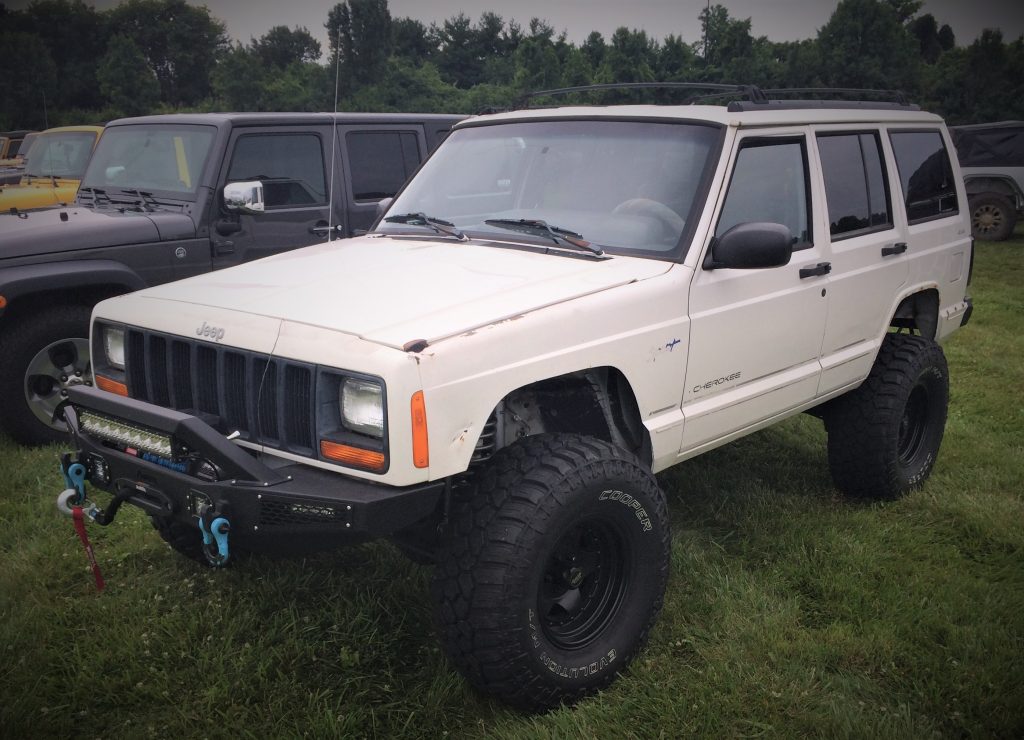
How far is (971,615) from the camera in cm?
365

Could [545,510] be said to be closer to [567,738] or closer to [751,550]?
[567,738]

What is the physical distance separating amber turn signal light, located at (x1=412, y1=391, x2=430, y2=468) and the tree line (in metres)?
18.5

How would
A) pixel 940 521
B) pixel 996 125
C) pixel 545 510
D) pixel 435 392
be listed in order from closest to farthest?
1. pixel 435 392
2. pixel 545 510
3. pixel 940 521
4. pixel 996 125

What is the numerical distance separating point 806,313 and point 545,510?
Answer: 6.07 feet

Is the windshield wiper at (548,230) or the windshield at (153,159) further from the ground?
the windshield at (153,159)

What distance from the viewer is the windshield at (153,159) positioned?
620 centimetres

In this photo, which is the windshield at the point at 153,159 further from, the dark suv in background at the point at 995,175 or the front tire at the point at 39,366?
the dark suv in background at the point at 995,175

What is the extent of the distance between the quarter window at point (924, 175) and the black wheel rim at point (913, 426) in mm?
978

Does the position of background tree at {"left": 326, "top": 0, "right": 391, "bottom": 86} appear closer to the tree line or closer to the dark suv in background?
the tree line

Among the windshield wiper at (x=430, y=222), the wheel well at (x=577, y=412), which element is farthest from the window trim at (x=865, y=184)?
the windshield wiper at (x=430, y=222)

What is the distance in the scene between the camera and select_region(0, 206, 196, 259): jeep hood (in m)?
5.39

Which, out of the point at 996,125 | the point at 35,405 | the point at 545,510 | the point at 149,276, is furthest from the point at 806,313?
the point at 996,125

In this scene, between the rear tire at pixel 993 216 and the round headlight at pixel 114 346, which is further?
the rear tire at pixel 993 216

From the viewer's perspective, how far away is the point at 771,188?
4035 mm
